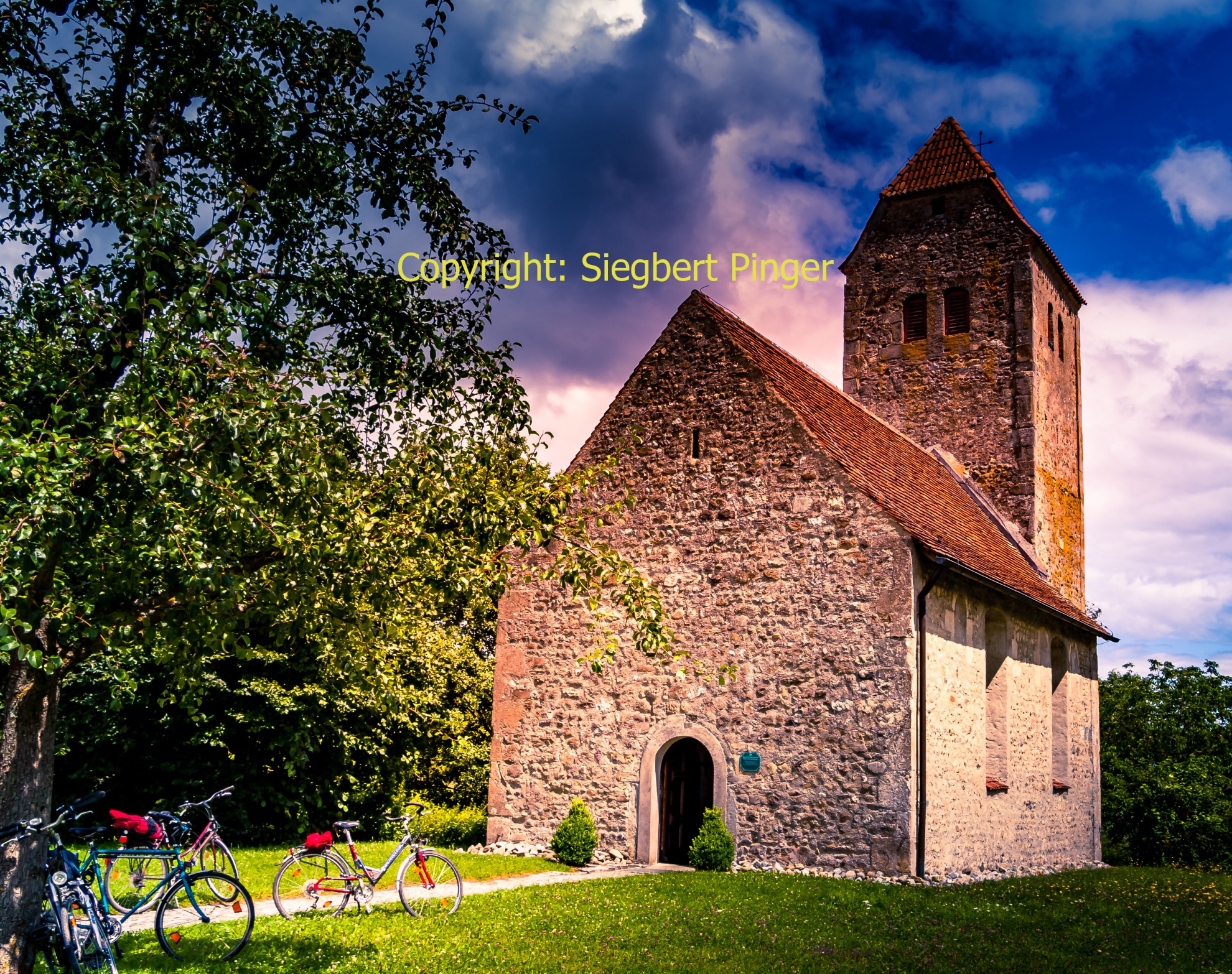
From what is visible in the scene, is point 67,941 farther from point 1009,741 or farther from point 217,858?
point 1009,741

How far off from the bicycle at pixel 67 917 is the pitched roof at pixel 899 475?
9749mm

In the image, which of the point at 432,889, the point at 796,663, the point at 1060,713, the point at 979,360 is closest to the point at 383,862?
the point at 432,889

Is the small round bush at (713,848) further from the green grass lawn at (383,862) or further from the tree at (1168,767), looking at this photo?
the tree at (1168,767)

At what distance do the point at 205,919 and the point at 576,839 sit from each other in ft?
20.6

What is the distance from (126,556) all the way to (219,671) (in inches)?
319

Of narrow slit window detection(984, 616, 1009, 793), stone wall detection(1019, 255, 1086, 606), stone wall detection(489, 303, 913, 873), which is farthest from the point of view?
stone wall detection(1019, 255, 1086, 606)

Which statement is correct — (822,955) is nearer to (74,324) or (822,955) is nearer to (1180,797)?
(74,324)

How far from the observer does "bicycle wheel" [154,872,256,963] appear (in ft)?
25.5

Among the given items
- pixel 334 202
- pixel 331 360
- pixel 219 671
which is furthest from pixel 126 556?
pixel 219 671

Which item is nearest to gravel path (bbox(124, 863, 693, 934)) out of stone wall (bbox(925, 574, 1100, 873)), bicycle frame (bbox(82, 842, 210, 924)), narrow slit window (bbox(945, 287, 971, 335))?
bicycle frame (bbox(82, 842, 210, 924))

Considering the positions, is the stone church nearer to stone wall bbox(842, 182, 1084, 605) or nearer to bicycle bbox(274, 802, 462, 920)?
stone wall bbox(842, 182, 1084, 605)

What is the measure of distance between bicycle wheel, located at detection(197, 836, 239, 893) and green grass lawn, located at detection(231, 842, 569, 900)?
556mm

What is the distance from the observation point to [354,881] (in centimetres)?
945

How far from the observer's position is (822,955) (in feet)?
27.8
